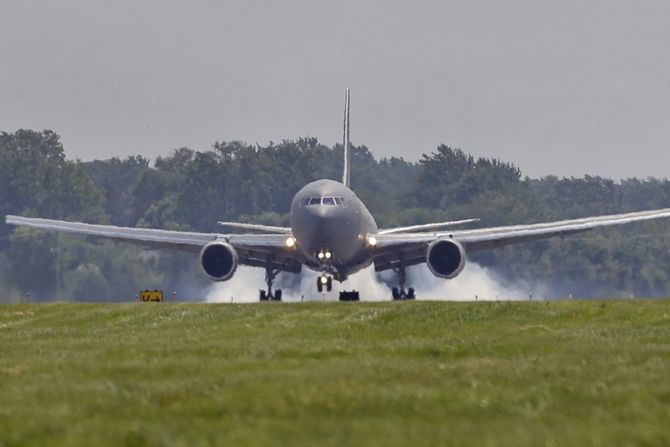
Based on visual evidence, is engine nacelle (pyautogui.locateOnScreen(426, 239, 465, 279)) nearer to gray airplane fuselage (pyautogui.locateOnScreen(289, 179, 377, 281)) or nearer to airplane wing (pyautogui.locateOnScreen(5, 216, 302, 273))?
gray airplane fuselage (pyautogui.locateOnScreen(289, 179, 377, 281))

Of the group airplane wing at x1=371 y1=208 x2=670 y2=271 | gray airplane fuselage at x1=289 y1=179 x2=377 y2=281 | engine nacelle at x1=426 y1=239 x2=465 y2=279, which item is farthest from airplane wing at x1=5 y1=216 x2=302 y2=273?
engine nacelle at x1=426 y1=239 x2=465 y2=279

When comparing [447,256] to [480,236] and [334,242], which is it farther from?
[480,236]

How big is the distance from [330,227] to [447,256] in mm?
4864

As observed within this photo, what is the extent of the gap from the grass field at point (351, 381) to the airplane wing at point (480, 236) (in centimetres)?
2603

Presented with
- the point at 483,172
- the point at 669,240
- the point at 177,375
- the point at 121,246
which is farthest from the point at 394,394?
the point at 483,172

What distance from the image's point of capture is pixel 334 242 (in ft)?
206

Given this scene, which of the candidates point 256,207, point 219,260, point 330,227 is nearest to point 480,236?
point 330,227

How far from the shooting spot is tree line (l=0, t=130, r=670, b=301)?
301ft

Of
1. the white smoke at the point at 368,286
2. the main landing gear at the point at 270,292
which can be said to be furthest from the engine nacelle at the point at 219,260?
the white smoke at the point at 368,286

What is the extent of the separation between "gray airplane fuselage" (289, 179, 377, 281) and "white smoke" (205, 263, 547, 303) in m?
7.20

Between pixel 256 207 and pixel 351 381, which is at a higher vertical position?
pixel 256 207

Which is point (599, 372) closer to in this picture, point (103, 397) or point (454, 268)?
point (103, 397)

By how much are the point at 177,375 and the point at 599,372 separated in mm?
5935

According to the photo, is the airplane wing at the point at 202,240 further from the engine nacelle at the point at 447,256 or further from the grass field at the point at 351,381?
the grass field at the point at 351,381
